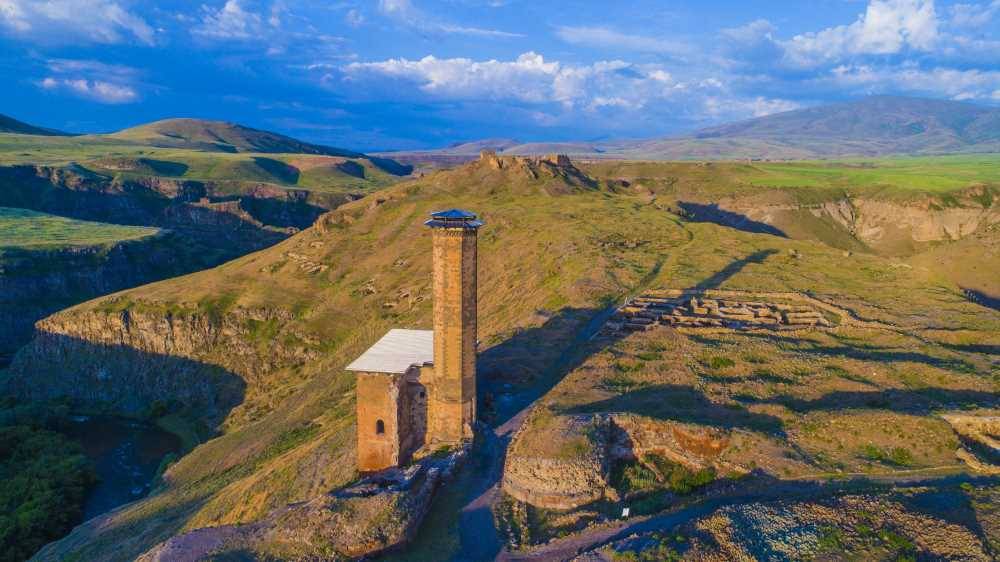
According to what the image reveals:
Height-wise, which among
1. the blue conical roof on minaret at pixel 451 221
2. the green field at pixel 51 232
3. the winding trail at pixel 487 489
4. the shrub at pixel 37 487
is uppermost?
the blue conical roof on minaret at pixel 451 221

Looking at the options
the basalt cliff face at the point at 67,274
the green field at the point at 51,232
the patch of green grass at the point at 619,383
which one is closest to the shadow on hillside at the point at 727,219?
the patch of green grass at the point at 619,383

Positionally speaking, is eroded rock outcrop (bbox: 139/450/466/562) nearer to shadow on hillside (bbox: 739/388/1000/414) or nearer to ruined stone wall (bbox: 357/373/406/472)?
ruined stone wall (bbox: 357/373/406/472)

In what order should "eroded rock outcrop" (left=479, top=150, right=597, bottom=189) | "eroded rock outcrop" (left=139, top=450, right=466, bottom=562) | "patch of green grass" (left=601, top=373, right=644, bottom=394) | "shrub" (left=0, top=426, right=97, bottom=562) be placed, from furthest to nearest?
"eroded rock outcrop" (left=479, top=150, right=597, bottom=189), "shrub" (left=0, top=426, right=97, bottom=562), "patch of green grass" (left=601, top=373, right=644, bottom=394), "eroded rock outcrop" (left=139, top=450, right=466, bottom=562)

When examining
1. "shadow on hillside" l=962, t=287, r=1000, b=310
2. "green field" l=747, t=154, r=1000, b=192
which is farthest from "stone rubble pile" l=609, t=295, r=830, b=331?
"green field" l=747, t=154, r=1000, b=192

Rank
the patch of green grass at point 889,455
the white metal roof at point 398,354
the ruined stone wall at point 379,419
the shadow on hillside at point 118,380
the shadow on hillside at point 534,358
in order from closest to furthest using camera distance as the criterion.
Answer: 1. the patch of green grass at point 889,455
2. the ruined stone wall at point 379,419
3. the white metal roof at point 398,354
4. the shadow on hillside at point 534,358
5. the shadow on hillside at point 118,380

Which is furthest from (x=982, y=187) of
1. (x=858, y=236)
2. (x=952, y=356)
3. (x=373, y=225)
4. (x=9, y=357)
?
(x=9, y=357)

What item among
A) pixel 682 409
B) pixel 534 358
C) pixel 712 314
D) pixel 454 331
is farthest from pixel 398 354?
pixel 712 314

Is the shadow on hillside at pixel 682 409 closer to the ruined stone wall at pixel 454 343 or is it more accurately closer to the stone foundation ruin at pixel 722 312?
the ruined stone wall at pixel 454 343
